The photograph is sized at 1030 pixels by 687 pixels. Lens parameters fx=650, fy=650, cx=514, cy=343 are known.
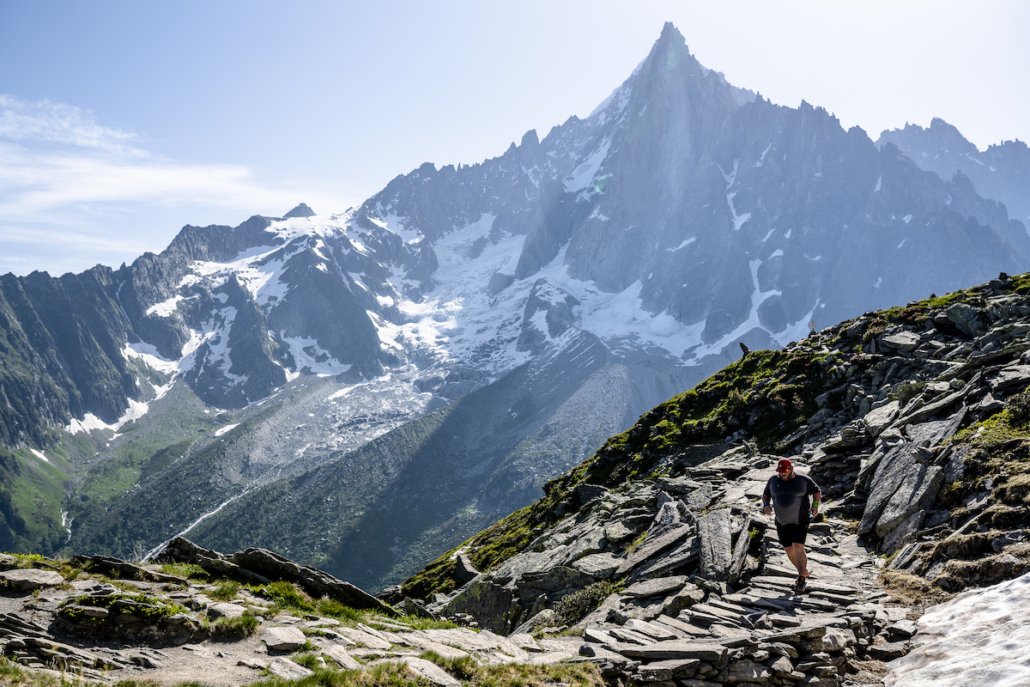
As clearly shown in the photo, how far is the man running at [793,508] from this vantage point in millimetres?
18844

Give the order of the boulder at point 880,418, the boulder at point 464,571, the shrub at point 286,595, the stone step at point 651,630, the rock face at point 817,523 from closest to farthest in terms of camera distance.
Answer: the rock face at point 817,523
the stone step at point 651,630
the shrub at point 286,595
the boulder at point 880,418
the boulder at point 464,571

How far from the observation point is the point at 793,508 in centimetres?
1919

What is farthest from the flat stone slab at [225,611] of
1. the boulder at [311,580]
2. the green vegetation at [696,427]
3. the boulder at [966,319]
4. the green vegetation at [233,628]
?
the boulder at [966,319]

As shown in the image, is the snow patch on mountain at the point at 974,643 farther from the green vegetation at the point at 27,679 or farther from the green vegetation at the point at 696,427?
the green vegetation at the point at 696,427

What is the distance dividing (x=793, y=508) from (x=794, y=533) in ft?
2.42

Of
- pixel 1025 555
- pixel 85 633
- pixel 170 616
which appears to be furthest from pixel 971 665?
pixel 85 633

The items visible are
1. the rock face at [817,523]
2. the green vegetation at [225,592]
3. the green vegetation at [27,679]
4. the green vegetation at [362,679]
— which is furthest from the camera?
the green vegetation at [225,592]

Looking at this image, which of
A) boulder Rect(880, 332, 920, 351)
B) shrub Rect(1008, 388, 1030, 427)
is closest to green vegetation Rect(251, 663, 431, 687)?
shrub Rect(1008, 388, 1030, 427)

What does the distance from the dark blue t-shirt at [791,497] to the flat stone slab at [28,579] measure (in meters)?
20.1

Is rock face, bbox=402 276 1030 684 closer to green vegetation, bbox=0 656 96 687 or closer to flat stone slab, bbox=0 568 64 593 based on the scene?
green vegetation, bbox=0 656 96 687

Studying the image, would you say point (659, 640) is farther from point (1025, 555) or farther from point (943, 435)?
point (943, 435)

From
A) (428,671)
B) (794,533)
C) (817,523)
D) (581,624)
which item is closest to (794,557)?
(794,533)

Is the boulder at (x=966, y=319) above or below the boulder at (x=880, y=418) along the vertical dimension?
above

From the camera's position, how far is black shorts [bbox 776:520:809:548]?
1909cm
